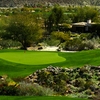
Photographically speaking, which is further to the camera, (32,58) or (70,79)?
(32,58)

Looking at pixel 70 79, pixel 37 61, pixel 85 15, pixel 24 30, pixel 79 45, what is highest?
pixel 37 61

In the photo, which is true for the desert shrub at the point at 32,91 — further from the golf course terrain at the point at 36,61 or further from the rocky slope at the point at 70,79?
the golf course terrain at the point at 36,61

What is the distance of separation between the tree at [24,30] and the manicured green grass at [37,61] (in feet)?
63.7

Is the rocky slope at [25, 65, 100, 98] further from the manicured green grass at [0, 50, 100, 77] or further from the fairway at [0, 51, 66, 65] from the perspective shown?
the fairway at [0, 51, 66, 65]

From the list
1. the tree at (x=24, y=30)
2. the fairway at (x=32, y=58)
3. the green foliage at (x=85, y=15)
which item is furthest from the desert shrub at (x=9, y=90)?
the green foliage at (x=85, y=15)

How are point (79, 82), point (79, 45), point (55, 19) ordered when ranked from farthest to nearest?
point (55, 19), point (79, 45), point (79, 82)

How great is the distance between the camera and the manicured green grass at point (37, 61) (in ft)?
83.2

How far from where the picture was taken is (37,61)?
27234mm

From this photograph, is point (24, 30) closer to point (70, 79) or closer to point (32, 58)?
point (32, 58)

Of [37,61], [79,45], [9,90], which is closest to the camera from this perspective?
[9,90]

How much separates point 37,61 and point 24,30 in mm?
22799

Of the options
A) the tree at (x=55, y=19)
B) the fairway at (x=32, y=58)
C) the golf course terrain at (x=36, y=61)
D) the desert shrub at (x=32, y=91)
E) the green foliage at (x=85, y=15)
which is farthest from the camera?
the green foliage at (x=85, y=15)

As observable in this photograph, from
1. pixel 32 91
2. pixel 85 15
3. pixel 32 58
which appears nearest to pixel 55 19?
pixel 85 15

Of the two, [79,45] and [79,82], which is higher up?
[79,82]
